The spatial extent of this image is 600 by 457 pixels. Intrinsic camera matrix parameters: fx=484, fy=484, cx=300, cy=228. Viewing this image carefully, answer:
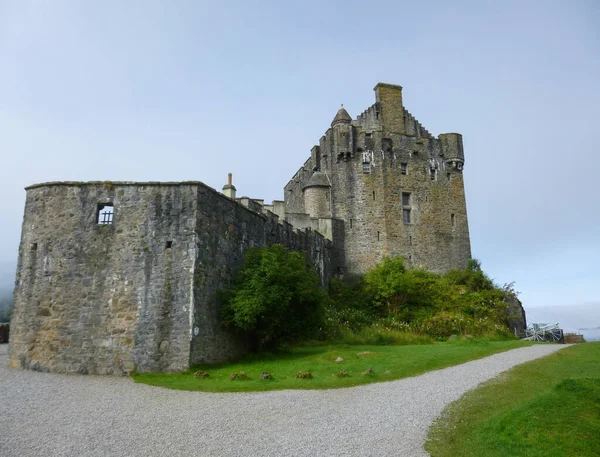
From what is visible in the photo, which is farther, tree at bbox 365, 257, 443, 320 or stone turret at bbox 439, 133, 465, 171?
stone turret at bbox 439, 133, 465, 171

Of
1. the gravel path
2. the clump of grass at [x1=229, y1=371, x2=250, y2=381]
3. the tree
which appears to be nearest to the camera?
the gravel path

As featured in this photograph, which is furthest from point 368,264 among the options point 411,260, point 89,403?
point 89,403

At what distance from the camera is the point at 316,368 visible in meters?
15.6

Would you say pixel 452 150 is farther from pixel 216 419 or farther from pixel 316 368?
pixel 216 419

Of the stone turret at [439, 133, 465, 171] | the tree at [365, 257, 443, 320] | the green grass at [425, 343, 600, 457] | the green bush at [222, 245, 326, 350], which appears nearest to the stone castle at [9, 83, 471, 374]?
the green bush at [222, 245, 326, 350]

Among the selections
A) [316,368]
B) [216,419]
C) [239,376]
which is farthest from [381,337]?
[216,419]

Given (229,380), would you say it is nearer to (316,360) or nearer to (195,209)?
(316,360)

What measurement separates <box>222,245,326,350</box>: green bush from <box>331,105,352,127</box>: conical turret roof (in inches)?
878

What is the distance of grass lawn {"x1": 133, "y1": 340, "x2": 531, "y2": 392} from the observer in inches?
531

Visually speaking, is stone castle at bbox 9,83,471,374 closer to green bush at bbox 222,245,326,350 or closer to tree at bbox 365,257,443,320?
green bush at bbox 222,245,326,350

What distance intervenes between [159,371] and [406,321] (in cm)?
1981

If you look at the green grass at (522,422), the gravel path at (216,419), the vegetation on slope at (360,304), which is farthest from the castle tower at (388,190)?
the green grass at (522,422)

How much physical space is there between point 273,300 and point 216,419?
7688 millimetres

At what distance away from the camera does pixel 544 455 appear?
25.6ft
